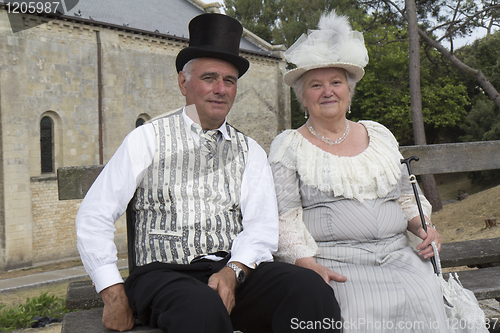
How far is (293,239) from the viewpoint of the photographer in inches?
94.8

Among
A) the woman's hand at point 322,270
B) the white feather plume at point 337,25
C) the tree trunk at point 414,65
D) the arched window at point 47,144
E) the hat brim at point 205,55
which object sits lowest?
the woman's hand at point 322,270

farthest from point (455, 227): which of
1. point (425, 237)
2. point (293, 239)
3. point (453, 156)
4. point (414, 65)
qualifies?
point (293, 239)

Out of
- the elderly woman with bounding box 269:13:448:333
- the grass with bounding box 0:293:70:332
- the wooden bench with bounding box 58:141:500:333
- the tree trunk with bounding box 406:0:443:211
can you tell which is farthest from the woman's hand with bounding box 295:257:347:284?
the tree trunk with bounding box 406:0:443:211

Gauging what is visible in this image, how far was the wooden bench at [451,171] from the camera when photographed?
2.42 meters

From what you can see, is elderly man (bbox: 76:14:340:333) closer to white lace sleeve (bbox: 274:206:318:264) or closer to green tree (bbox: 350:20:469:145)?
white lace sleeve (bbox: 274:206:318:264)

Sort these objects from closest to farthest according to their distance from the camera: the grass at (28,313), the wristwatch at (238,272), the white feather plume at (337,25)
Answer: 1. the wristwatch at (238,272)
2. the white feather plume at (337,25)
3. the grass at (28,313)

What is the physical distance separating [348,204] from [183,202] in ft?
3.15

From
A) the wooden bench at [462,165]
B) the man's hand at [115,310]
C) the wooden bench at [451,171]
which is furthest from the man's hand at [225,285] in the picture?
the wooden bench at [462,165]

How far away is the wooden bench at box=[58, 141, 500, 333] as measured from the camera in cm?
242

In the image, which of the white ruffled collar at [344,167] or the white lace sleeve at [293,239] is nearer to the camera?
the white lace sleeve at [293,239]

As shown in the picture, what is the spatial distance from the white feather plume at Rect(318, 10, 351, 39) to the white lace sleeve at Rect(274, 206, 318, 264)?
3.77 ft

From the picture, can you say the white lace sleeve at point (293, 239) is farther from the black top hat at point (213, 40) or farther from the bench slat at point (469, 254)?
the bench slat at point (469, 254)

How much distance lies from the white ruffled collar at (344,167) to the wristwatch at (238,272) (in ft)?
2.31

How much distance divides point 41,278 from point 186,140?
542 inches
